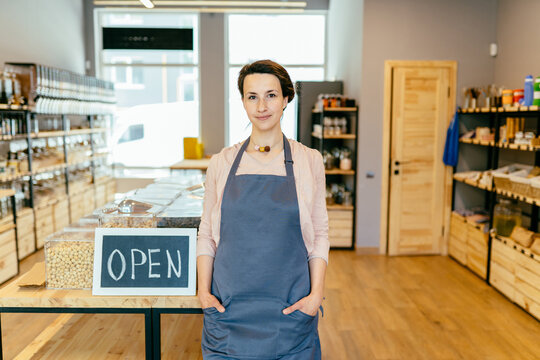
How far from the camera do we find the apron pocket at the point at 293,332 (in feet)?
5.28

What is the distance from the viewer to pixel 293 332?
1619mm

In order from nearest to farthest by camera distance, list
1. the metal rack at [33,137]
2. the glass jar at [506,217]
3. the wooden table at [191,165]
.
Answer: the glass jar at [506,217], the metal rack at [33,137], the wooden table at [191,165]

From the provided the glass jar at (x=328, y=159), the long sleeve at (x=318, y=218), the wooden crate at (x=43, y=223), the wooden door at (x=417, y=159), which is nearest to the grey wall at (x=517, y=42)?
the wooden door at (x=417, y=159)

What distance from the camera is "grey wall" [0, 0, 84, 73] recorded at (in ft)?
18.8

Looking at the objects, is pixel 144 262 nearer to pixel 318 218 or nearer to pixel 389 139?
pixel 318 218

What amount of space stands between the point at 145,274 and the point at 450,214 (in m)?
4.33

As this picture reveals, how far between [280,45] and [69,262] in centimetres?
671

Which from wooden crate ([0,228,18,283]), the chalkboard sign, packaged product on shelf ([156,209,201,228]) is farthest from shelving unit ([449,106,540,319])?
wooden crate ([0,228,18,283])

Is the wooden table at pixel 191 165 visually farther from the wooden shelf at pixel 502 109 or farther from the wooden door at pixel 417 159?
the wooden shelf at pixel 502 109

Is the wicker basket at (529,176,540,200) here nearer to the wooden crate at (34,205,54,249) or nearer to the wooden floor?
the wooden floor

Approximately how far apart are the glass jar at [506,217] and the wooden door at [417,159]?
1.01 m

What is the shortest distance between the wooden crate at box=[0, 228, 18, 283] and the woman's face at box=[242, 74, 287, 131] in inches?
145

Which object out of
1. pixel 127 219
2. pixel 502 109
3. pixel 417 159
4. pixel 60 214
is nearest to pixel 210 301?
pixel 127 219

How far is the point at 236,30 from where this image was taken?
26.2 ft
